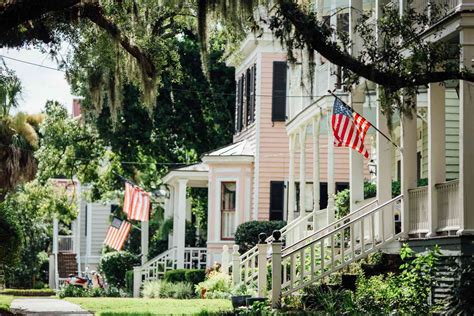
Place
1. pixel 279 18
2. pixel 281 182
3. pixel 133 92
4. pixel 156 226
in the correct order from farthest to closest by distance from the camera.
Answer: pixel 156 226 < pixel 133 92 < pixel 281 182 < pixel 279 18

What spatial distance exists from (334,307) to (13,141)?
21.9 metres

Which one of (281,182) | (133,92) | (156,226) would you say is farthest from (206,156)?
(156,226)

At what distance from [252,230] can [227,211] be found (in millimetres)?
2958

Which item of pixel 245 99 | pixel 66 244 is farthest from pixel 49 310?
pixel 66 244

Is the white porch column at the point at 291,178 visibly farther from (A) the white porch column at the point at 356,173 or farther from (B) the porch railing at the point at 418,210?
(B) the porch railing at the point at 418,210

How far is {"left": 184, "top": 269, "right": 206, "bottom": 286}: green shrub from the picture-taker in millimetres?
35500

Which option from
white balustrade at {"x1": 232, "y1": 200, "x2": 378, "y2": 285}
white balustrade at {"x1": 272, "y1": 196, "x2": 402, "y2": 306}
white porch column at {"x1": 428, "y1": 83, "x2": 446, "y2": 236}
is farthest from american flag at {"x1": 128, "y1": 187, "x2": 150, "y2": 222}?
white porch column at {"x1": 428, "y1": 83, "x2": 446, "y2": 236}

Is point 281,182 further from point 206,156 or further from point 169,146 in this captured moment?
point 169,146

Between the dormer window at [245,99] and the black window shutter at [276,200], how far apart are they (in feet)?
8.73

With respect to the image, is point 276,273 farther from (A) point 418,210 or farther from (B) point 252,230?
(B) point 252,230

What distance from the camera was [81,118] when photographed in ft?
147

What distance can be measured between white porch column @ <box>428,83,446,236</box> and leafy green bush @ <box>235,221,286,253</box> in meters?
15.1

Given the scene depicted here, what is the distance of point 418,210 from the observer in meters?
21.8

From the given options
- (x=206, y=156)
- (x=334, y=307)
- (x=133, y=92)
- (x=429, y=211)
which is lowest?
(x=334, y=307)
